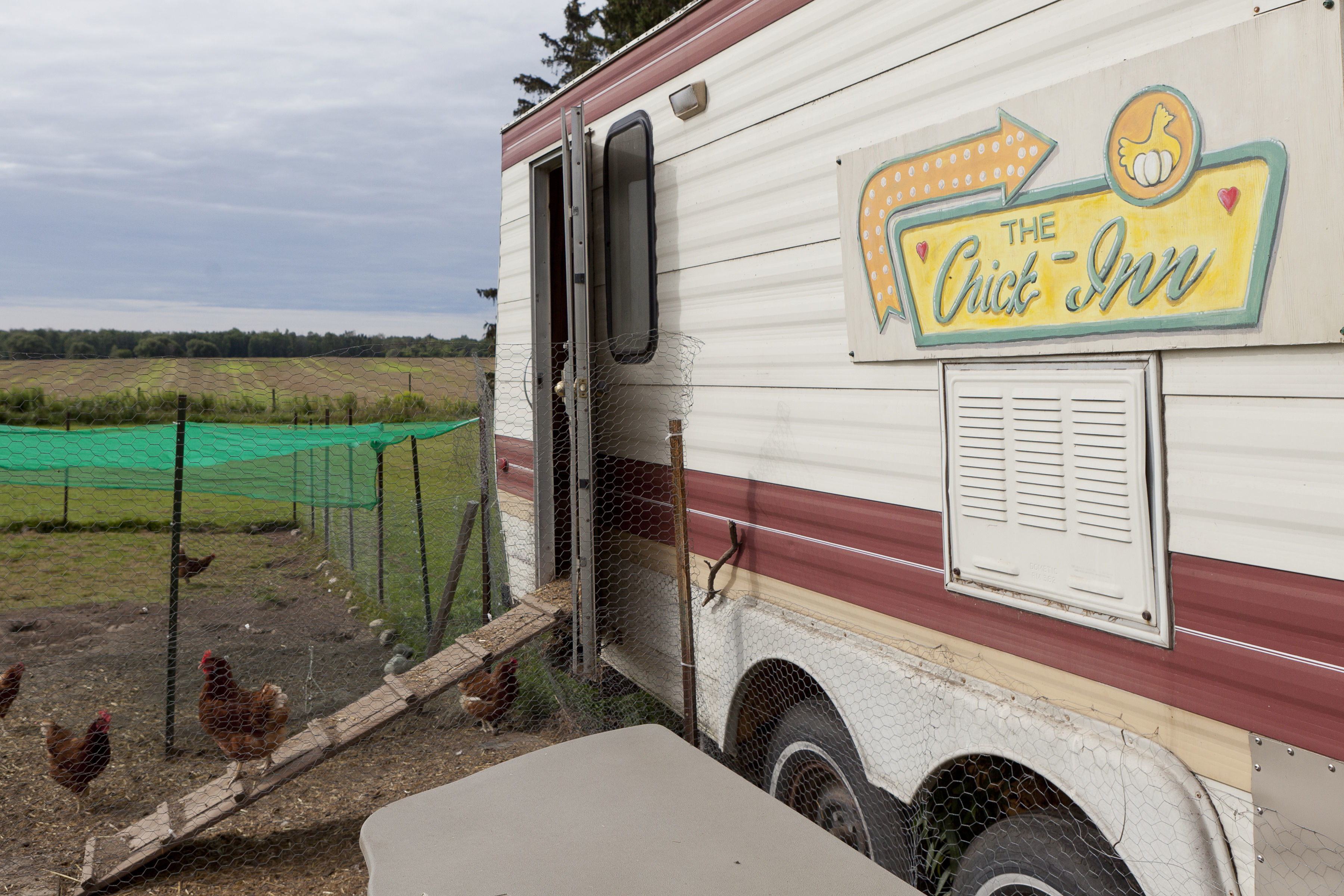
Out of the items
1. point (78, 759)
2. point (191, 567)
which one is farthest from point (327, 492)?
point (78, 759)

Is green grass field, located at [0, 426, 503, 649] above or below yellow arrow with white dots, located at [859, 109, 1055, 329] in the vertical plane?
below

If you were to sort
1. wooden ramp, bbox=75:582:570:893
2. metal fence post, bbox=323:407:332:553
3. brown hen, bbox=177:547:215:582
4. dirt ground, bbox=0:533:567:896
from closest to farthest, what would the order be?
wooden ramp, bbox=75:582:570:893
dirt ground, bbox=0:533:567:896
metal fence post, bbox=323:407:332:553
brown hen, bbox=177:547:215:582

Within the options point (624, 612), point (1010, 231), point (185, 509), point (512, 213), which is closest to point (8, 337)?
point (185, 509)

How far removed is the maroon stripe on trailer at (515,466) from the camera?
15.1 feet

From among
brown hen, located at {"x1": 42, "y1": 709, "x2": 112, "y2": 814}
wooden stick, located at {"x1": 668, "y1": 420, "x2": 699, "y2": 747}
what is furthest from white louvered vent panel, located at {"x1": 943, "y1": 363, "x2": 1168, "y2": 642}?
brown hen, located at {"x1": 42, "y1": 709, "x2": 112, "y2": 814}

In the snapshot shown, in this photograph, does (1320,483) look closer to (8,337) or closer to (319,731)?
(319,731)

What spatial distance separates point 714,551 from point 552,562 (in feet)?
4.95

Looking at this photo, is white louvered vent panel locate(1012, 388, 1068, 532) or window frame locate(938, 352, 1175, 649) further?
white louvered vent panel locate(1012, 388, 1068, 532)

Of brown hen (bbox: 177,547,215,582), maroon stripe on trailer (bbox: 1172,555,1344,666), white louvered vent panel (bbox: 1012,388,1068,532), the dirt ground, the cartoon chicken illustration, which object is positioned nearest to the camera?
maroon stripe on trailer (bbox: 1172,555,1344,666)

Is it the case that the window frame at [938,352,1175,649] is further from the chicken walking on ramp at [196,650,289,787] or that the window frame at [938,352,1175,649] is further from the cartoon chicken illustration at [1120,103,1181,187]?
the chicken walking on ramp at [196,650,289,787]

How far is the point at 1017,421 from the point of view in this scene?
75.2 inches

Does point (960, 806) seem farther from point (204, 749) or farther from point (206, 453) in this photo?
point (206, 453)

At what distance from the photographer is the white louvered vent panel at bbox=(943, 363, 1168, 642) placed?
5.51 feet

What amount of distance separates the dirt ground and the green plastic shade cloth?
1178 millimetres
